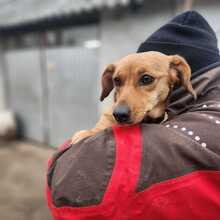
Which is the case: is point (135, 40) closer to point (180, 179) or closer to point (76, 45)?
point (76, 45)

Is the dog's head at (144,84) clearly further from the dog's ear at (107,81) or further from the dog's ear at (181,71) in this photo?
the dog's ear at (107,81)

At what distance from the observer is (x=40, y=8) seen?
5.68 m

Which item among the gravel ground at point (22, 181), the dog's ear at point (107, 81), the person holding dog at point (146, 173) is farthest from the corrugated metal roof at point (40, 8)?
the person holding dog at point (146, 173)

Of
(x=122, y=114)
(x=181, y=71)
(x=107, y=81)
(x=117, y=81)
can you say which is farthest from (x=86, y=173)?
(x=107, y=81)

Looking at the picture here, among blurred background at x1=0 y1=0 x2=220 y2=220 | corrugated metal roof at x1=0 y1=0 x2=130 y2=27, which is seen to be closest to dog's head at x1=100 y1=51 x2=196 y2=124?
blurred background at x1=0 y1=0 x2=220 y2=220

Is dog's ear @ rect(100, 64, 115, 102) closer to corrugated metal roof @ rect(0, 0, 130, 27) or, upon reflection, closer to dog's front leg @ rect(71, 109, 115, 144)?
dog's front leg @ rect(71, 109, 115, 144)

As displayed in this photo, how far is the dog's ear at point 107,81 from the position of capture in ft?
5.89

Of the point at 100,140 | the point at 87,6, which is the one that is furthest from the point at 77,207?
the point at 87,6

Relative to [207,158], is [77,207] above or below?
below

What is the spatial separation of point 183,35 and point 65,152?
63 cm

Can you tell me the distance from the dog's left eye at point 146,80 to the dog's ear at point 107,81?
9.0 inches

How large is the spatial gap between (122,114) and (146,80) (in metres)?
0.26

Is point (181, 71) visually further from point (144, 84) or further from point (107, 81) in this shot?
point (107, 81)

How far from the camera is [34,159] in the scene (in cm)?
583
